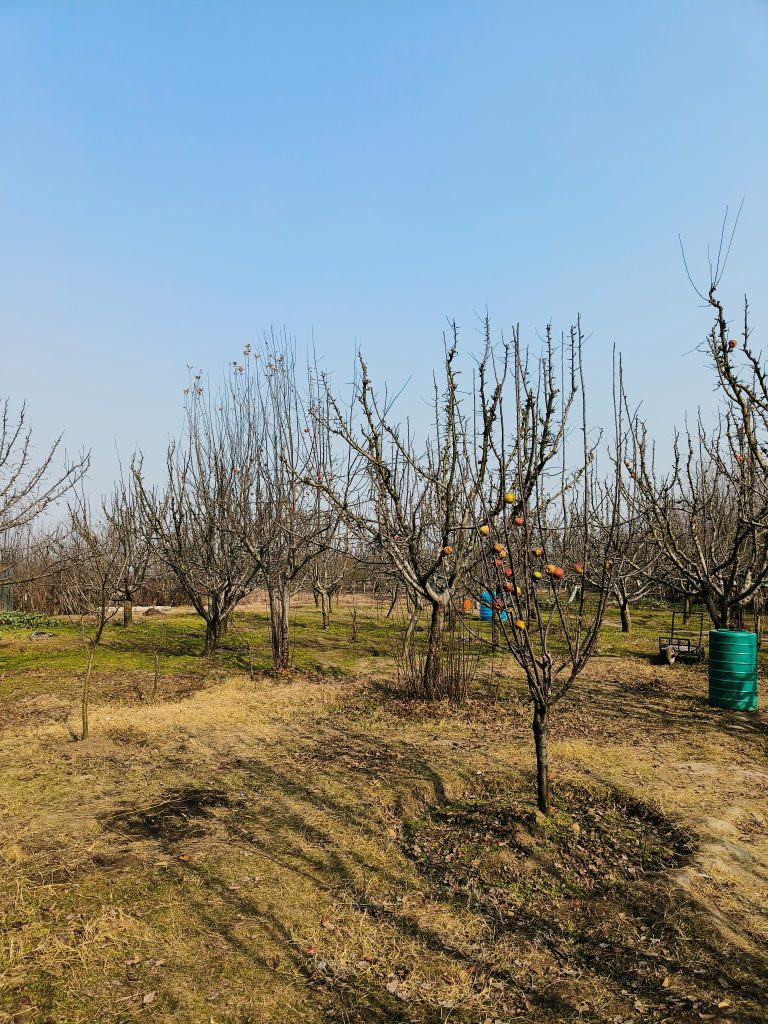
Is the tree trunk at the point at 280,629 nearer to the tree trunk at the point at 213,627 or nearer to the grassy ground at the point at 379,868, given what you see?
the tree trunk at the point at 213,627

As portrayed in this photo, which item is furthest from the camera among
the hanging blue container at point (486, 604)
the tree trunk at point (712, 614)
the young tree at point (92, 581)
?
the tree trunk at point (712, 614)

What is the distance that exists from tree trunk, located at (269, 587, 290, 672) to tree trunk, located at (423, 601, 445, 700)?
296 centimetres

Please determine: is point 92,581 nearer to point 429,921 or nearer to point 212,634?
Answer: point 212,634

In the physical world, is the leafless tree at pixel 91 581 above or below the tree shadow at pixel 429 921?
above

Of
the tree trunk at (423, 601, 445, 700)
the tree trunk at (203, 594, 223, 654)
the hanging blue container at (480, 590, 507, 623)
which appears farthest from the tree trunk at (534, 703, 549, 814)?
the tree trunk at (203, 594, 223, 654)

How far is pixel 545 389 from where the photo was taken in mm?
5582

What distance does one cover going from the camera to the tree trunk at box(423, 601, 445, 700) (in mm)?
8109

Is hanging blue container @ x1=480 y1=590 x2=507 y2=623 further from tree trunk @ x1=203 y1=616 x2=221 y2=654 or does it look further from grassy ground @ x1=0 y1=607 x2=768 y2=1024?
tree trunk @ x1=203 y1=616 x2=221 y2=654

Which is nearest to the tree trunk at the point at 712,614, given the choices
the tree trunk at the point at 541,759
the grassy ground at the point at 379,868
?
the grassy ground at the point at 379,868

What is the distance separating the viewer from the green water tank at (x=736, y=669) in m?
Result: 7.81

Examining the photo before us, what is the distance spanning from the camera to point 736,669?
785cm

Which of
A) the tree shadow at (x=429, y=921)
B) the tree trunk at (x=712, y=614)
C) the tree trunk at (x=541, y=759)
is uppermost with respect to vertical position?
the tree trunk at (x=712, y=614)

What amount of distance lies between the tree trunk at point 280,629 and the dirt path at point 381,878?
3349 mm

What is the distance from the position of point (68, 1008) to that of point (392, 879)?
185cm
